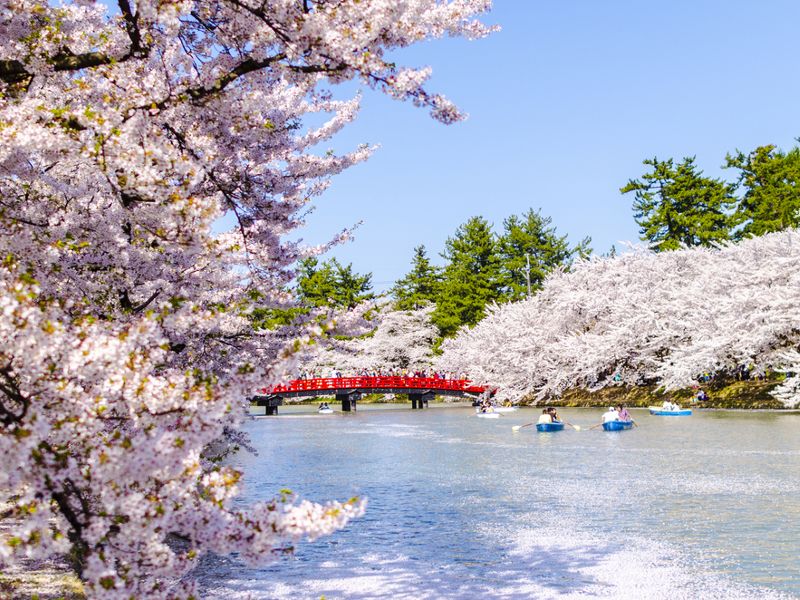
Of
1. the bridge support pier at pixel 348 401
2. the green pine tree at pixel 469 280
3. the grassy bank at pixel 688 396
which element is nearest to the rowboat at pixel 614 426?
the grassy bank at pixel 688 396

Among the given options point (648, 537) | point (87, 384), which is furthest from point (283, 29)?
point (648, 537)

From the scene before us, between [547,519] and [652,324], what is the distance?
3715 centimetres

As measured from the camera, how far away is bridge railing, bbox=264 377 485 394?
58719mm

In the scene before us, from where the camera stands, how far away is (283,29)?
6.63 meters

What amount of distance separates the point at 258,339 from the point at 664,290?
137 feet

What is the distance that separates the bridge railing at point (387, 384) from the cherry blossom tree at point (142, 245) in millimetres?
48016

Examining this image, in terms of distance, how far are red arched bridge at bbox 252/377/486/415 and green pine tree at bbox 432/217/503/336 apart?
16.0 meters

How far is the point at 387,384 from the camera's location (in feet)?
200

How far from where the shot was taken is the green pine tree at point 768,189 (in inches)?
2638

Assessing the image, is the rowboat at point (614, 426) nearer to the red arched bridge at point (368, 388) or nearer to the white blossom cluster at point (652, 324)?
the white blossom cluster at point (652, 324)

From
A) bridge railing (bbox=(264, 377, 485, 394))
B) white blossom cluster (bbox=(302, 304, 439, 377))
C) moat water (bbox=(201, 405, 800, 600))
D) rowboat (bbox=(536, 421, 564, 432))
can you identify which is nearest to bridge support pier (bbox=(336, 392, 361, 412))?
bridge railing (bbox=(264, 377, 485, 394))

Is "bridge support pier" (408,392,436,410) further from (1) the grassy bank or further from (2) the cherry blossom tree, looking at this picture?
(2) the cherry blossom tree

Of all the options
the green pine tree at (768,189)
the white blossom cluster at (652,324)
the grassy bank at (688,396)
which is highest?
the green pine tree at (768,189)

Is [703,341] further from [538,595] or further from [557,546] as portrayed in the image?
[538,595]
